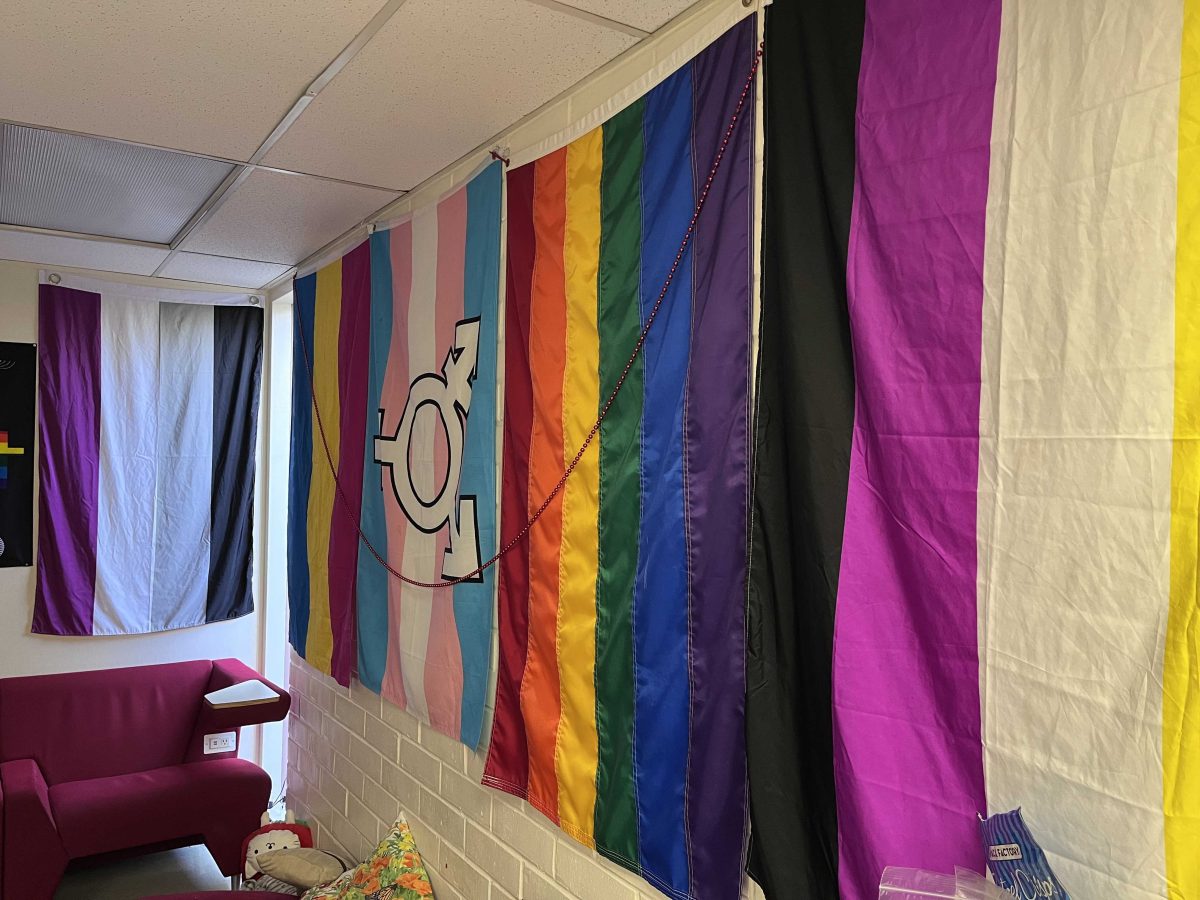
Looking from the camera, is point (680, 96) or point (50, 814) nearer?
point (680, 96)

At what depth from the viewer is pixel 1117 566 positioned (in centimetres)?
106

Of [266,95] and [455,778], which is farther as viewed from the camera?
[455,778]

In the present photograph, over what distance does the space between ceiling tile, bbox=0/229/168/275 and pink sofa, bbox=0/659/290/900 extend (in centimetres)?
178

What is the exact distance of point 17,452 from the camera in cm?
434

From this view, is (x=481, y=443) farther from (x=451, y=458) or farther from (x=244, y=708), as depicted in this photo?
(x=244, y=708)

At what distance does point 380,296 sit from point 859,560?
216 cm

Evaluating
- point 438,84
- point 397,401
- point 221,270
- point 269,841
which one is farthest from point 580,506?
point 221,270

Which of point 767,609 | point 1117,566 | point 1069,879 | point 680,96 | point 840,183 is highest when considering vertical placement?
point 680,96

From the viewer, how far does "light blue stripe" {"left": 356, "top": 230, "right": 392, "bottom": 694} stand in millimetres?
3049

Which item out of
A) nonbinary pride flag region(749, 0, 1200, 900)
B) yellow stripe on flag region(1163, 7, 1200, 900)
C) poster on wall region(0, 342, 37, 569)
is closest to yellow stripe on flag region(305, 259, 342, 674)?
poster on wall region(0, 342, 37, 569)

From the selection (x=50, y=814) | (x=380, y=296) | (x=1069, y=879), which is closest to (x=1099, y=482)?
(x=1069, y=879)

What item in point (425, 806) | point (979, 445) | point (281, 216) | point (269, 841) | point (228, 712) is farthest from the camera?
point (228, 712)

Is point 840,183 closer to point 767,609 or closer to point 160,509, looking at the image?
point 767,609

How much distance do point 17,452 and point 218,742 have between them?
1625 millimetres
